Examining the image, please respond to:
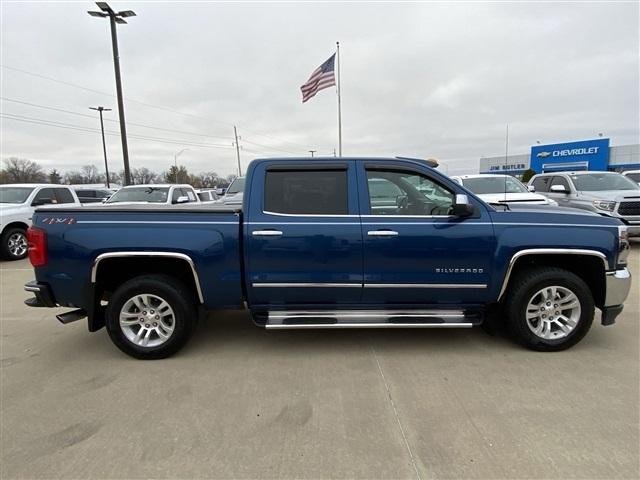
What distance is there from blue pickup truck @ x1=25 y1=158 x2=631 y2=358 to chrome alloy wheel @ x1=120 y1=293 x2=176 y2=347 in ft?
0.04

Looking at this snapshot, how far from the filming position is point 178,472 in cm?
232

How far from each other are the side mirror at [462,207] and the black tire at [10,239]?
10.2 m

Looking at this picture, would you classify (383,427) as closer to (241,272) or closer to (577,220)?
(241,272)

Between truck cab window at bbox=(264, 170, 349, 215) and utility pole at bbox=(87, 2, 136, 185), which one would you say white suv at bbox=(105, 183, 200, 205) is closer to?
utility pole at bbox=(87, 2, 136, 185)

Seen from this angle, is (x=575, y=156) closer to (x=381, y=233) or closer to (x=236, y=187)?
(x=236, y=187)

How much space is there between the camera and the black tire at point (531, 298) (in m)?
3.74

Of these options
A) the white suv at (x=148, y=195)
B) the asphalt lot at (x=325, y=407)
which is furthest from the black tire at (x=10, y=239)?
the asphalt lot at (x=325, y=407)

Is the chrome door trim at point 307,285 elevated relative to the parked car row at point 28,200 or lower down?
lower down

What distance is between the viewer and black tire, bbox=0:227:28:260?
910cm

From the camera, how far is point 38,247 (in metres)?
3.62

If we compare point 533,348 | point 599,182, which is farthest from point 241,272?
point 599,182

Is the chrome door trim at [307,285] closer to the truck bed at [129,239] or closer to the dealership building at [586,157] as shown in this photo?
the truck bed at [129,239]

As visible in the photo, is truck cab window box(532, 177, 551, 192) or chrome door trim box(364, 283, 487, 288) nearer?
chrome door trim box(364, 283, 487, 288)

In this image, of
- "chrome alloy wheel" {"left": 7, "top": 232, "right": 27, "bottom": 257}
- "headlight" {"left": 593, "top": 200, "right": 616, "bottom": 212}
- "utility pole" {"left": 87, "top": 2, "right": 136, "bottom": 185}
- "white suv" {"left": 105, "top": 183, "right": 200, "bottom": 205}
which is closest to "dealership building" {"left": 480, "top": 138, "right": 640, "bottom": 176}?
"headlight" {"left": 593, "top": 200, "right": 616, "bottom": 212}
